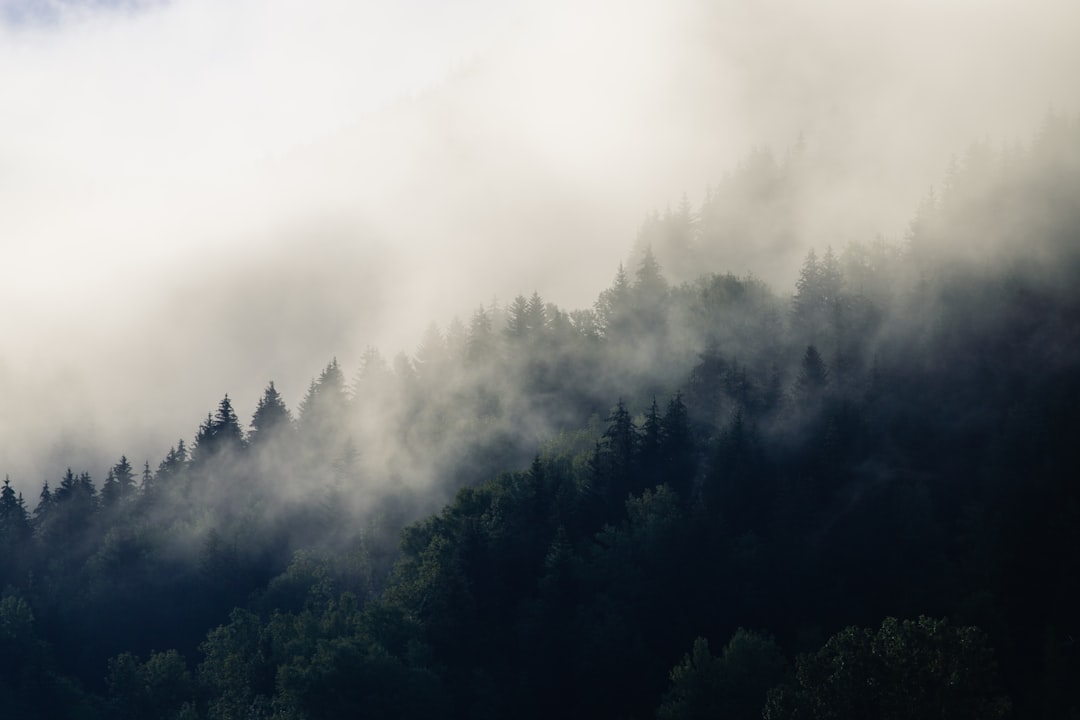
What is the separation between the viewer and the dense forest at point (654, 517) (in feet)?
302

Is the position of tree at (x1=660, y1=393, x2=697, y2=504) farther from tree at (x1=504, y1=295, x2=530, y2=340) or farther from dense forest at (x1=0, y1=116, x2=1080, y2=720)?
tree at (x1=504, y1=295, x2=530, y2=340)

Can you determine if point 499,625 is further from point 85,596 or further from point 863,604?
point 85,596

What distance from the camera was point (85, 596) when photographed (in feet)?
479

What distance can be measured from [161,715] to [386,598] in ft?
78.9

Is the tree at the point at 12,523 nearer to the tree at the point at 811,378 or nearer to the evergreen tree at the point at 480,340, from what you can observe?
the evergreen tree at the point at 480,340

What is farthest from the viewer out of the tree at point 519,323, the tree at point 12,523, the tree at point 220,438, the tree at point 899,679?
the tree at point 220,438

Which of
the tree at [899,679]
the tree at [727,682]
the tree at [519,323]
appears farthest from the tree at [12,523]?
the tree at [899,679]

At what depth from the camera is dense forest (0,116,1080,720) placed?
9212 centimetres

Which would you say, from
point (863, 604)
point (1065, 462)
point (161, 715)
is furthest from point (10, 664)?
point (1065, 462)

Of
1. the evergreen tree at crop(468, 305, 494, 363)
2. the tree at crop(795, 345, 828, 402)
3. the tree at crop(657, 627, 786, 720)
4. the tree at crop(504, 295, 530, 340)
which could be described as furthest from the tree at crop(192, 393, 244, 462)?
the tree at crop(657, 627, 786, 720)

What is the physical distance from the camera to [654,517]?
104 m

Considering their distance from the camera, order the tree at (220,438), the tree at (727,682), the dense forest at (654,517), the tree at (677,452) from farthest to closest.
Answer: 1. the tree at (220,438)
2. the tree at (677,452)
3. the dense forest at (654,517)
4. the tree at (727,682)

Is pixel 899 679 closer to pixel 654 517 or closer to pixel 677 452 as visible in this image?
pixel 654 517

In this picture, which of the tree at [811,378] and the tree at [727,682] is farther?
the tree at [811,378]
